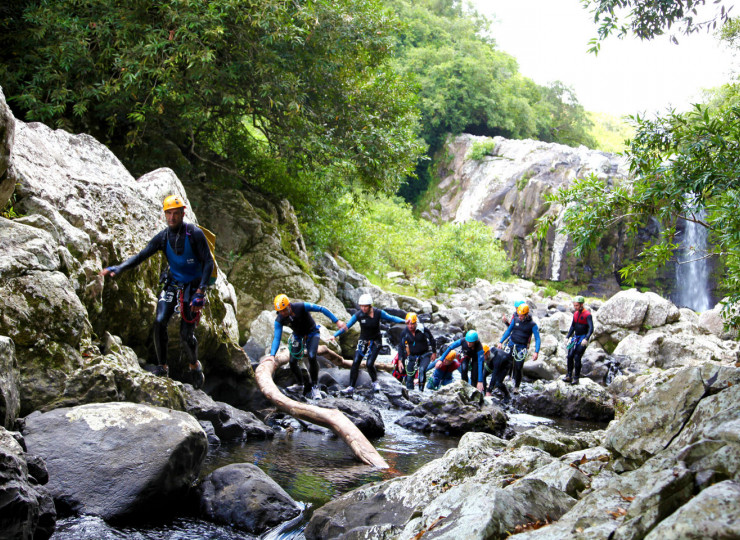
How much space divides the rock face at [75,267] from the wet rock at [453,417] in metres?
3.09

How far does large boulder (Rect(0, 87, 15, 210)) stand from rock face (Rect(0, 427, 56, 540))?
327 cm

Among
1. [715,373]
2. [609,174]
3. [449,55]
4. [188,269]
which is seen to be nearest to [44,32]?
[188,269]

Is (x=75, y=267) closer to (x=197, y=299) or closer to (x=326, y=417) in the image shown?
(x=197, y=299)

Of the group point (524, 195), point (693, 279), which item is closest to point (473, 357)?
point (693, 279)

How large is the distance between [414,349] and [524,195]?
3290 centimetres

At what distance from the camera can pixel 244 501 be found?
19.3 ft

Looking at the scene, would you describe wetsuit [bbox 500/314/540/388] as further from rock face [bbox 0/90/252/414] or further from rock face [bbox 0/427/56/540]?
rock face [bbox 0/427/56/540]

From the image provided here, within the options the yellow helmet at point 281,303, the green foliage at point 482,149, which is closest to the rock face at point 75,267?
the yellow helmet at point 281,303

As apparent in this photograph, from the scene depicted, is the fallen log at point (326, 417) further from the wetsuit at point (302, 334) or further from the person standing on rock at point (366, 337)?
the person standing on rock at point (366, 337)

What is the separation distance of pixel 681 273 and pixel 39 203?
121 ft

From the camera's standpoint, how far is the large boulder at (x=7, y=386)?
203 inches

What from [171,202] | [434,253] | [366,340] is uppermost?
[434,253]

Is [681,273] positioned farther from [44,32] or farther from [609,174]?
[44,32]

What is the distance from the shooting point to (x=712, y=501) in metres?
2.83
